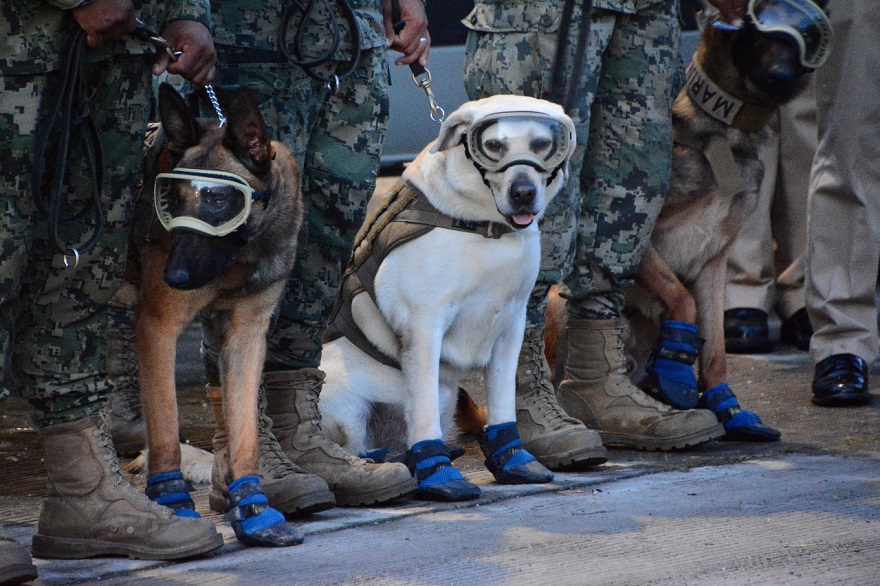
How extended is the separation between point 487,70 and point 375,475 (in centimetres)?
139

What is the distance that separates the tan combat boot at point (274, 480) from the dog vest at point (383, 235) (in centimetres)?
58

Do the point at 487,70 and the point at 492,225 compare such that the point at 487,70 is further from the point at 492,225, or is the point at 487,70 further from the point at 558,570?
the point at 558,570

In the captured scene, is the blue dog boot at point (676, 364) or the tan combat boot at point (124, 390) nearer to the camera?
the tan combat boot at point (124, 390)

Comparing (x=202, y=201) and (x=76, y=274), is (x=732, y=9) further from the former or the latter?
(x=76, y=274)

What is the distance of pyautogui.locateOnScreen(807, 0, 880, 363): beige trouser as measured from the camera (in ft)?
15.3

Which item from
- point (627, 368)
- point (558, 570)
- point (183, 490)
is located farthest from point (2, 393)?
point (627, 368)

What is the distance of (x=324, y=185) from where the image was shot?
10.6 feet

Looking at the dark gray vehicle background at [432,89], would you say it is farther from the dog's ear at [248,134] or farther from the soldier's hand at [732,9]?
the dog's ear at [248,134]

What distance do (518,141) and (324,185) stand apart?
561 millimetres

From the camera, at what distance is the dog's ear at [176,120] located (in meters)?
2.74

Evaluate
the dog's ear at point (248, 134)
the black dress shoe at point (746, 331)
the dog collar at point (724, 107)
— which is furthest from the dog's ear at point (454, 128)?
the black dress shoe at point (746, 331)

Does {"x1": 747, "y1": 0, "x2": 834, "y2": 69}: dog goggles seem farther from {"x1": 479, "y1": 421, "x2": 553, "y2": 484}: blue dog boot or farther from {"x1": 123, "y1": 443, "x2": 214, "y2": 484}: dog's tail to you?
{"x1": 123, "y1": 443, "x2": 214, "y2": 484}: dog's tail

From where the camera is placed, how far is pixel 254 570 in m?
2.57

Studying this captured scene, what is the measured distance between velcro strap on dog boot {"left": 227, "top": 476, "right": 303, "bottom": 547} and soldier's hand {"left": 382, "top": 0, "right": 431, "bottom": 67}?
4.27ft
